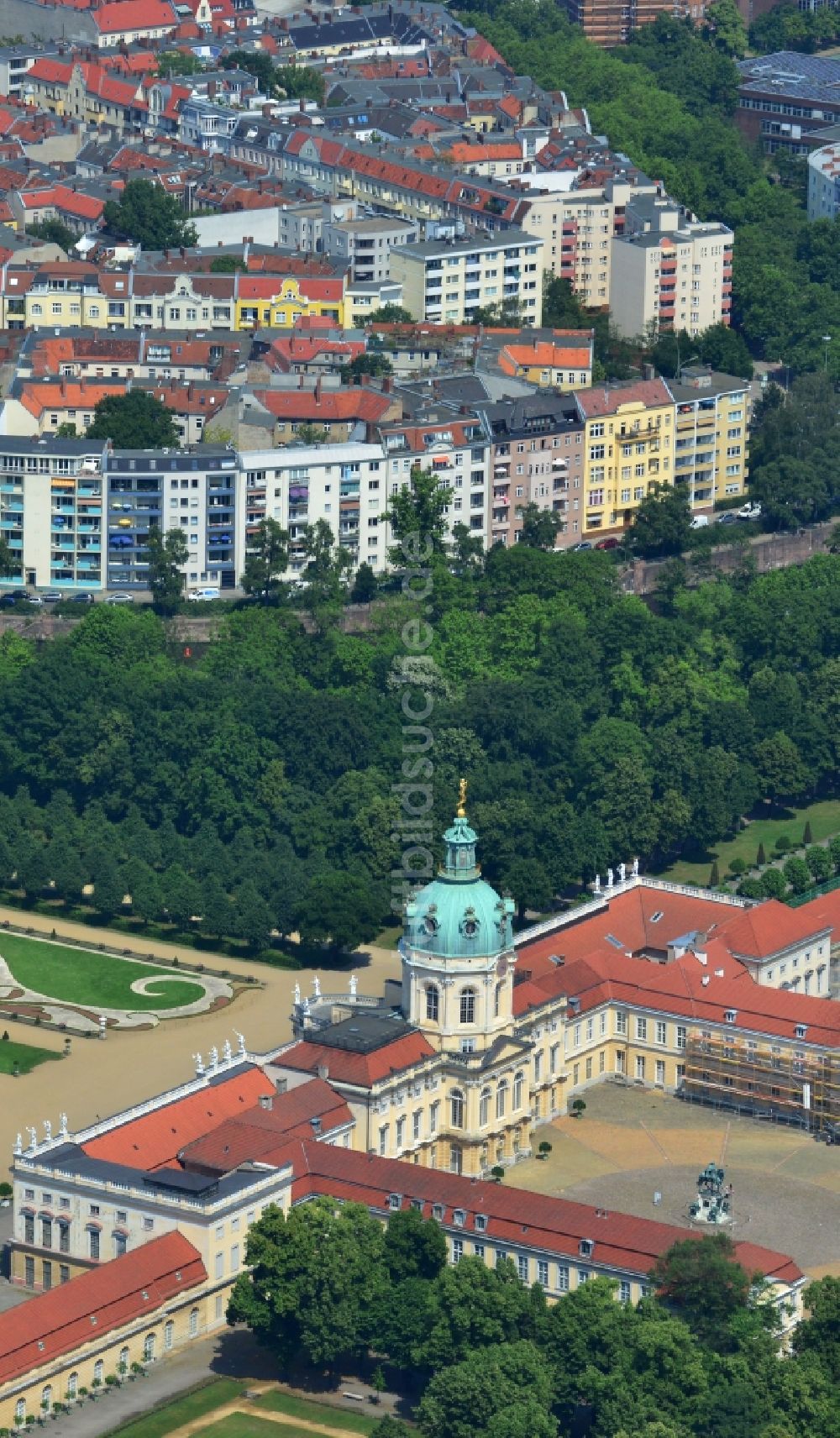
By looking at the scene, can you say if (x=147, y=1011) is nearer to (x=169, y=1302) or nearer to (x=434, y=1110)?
(x=434, y=1110)

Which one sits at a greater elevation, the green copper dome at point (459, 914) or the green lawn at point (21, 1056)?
the green copper dome at point (459, 914)

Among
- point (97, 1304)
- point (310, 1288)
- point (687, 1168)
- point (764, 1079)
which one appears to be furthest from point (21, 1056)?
point (310, 1288)

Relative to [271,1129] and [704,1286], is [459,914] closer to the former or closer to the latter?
[271,1129]

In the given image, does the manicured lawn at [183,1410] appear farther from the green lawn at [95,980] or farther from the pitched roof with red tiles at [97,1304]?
the green lawn at [95,980]

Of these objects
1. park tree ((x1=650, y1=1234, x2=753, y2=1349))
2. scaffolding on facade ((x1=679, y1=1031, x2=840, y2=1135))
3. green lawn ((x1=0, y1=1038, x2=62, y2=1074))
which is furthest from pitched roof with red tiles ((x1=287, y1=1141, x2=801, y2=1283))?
green lawn ((x1=0, y1=1038, x2=62, y2=1074))

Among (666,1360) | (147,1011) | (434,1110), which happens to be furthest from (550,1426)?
(147,1011)

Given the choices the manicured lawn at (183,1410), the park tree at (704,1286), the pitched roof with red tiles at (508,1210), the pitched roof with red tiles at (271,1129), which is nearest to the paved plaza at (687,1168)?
the pitched roof with red tiles at (508,1210)
